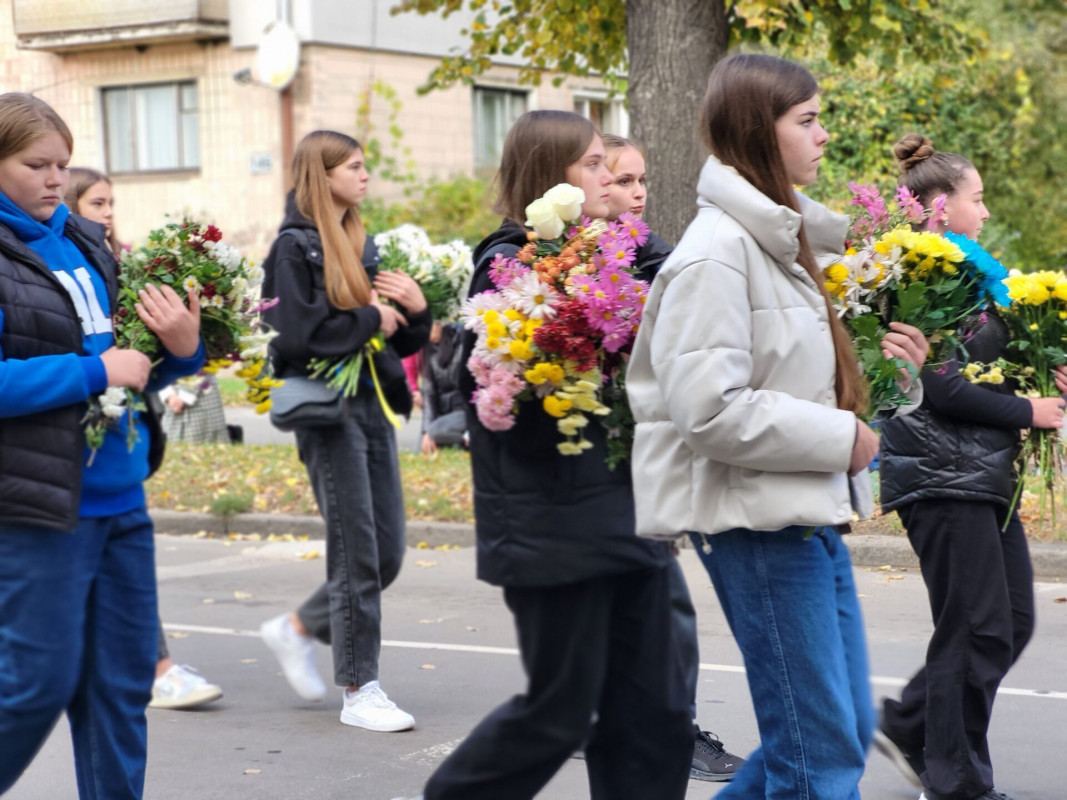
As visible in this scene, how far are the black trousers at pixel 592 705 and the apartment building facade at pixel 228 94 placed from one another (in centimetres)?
2026

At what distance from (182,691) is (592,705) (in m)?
3.16

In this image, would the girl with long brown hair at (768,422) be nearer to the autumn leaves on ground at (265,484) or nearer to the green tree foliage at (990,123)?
the autumn leaves on ground at (265,484)

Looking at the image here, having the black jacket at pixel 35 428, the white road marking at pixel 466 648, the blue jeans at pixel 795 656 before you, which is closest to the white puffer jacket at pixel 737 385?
the blue jeans at pixel 795 656

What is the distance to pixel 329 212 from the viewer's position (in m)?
5.73

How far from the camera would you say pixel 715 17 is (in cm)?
994

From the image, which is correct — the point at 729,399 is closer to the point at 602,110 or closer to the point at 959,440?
the point at 959,440

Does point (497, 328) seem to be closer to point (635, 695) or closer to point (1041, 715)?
point (635, 695)

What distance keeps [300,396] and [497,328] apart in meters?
2.28

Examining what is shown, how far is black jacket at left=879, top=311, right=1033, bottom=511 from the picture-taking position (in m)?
4.39

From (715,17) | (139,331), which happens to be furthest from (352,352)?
(715,17)

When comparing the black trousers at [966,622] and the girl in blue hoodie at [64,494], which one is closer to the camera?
the girl in blue hoodie at [64,494]

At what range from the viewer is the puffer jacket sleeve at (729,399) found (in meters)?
3.19

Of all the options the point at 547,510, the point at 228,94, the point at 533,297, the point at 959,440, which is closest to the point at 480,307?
the point at 533,297

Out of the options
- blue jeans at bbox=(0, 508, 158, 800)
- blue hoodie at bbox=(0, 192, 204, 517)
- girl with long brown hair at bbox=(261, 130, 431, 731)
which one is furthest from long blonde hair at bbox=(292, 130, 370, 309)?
blue jeans at bbox=(0, 508, 158, 800)
